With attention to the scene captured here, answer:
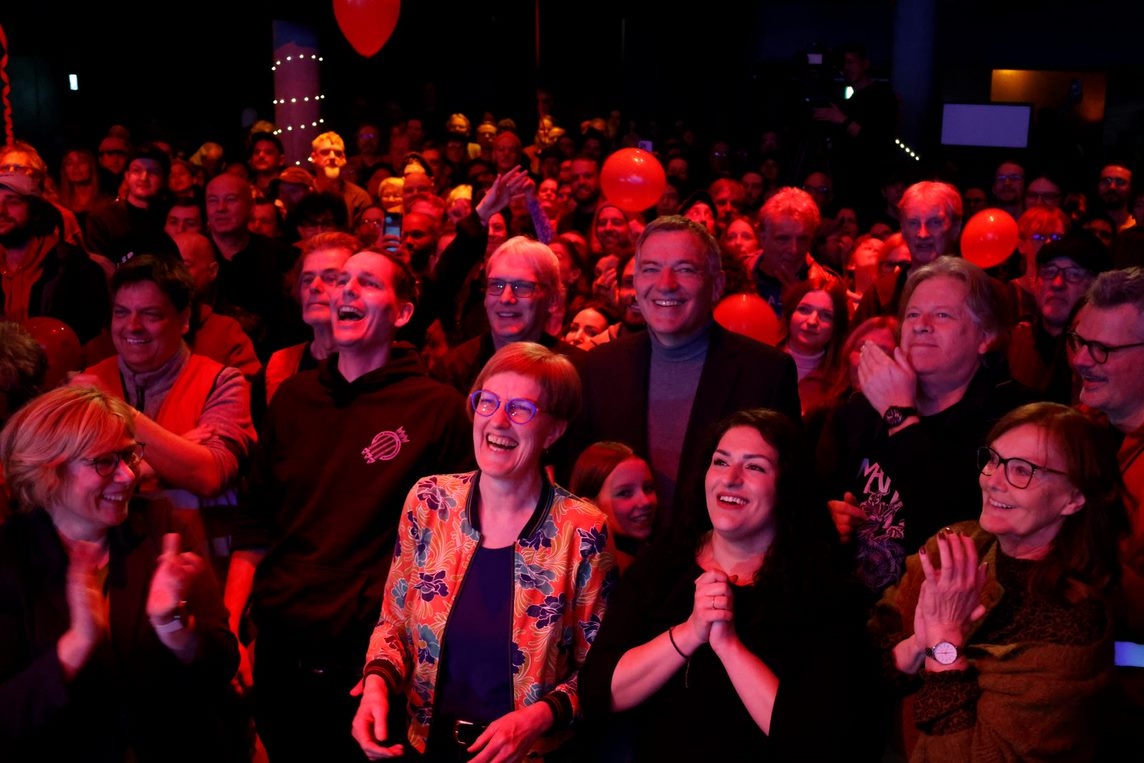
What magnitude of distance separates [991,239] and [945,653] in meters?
3.22

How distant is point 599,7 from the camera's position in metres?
14.5

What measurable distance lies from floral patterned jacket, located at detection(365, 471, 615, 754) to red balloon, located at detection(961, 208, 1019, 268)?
3.12 meters

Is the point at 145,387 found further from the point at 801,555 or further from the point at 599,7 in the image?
the point at 599,7

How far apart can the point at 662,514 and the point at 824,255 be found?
155 inches

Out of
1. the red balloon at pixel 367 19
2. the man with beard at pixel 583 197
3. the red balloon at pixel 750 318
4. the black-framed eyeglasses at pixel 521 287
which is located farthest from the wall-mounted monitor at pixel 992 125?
the black-framed eyeglasses at pixel 521 287

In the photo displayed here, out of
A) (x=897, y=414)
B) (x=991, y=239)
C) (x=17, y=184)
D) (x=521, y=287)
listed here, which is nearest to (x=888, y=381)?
(x=897, y=414)

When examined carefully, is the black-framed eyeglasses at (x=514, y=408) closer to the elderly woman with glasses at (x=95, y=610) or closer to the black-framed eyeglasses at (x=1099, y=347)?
the elderly woman with glasses at (x=95, y=610)

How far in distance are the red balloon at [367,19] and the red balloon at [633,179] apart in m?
1.86

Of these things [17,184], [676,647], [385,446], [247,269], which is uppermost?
[17,184]

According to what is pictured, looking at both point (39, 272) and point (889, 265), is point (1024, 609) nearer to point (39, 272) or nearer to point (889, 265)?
point (889, 265)

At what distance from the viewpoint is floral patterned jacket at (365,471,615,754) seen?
2.14 metres

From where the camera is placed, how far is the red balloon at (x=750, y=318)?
3672 millimetres

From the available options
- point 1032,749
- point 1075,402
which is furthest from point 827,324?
point 1032,749

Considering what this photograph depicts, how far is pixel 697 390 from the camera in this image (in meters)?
2.66
